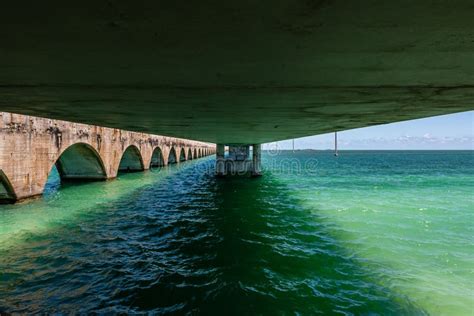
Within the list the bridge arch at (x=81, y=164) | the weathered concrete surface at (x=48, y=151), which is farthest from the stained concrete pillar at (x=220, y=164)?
the bridge arch at (x=81, y=164)

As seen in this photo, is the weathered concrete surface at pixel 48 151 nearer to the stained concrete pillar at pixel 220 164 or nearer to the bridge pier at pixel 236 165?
the stained concrete pillar at pixel 220 164

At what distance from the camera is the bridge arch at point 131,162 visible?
34.8m

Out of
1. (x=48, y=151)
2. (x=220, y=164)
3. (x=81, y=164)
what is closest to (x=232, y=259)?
(x=48, y=151)

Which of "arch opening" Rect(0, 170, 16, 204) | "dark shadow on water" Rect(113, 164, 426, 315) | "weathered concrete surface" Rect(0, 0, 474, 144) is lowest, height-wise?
"dark shadow on water" Rect(113, 164, 426, 315)

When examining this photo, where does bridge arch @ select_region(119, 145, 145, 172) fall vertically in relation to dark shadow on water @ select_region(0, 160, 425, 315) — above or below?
above

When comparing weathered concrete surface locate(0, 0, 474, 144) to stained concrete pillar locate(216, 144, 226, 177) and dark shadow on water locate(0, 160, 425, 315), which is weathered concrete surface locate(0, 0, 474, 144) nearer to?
dark shadow on water locate(0, 160, 425, 315)

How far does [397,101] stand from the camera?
676 cm

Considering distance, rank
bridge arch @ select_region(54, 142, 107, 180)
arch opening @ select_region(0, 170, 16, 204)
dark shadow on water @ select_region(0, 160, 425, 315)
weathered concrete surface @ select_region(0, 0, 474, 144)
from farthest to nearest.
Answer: bridge arch @ select_region(54, 142, 107, 180) < arch opening @ select_region(0, 170, 16, 204) < dark shadow on water @ select_region(0, 160, 425, 315) < weathered concrete surface @ select_region(0, 0, 474, 144)

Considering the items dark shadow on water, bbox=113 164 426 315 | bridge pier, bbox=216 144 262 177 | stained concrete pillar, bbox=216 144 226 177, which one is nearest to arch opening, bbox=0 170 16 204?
dark shadow on water, bbox=113 164 426 315

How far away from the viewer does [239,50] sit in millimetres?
3512

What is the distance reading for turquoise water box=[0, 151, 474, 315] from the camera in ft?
21.5

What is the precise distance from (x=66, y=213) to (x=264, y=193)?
1350 cm

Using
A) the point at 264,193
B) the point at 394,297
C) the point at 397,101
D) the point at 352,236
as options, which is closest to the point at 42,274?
the point at 394,297

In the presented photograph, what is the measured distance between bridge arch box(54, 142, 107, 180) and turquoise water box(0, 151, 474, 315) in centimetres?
713
